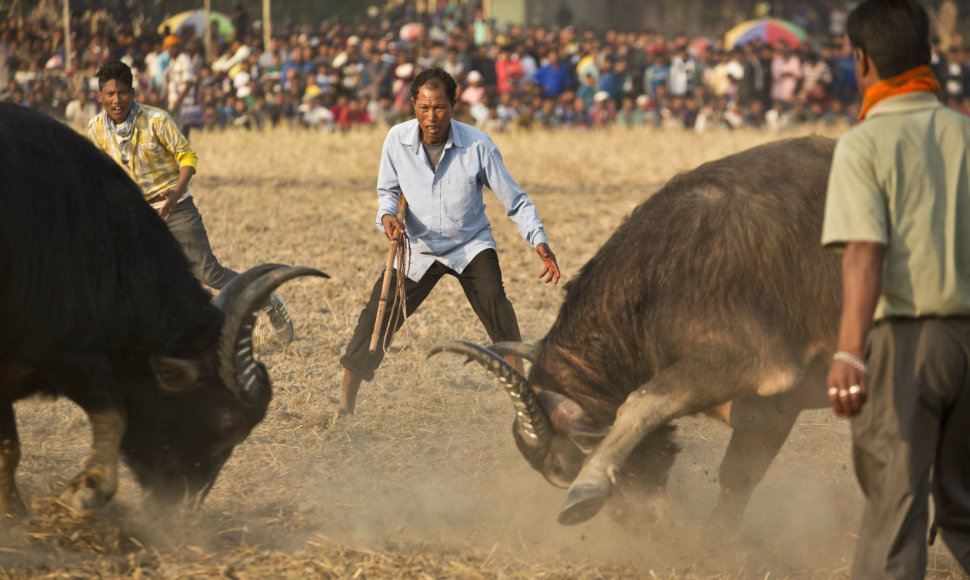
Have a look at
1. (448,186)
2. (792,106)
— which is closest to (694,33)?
(792,106)

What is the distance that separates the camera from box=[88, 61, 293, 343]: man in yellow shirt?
6871 mm

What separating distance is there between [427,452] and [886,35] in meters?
3.65

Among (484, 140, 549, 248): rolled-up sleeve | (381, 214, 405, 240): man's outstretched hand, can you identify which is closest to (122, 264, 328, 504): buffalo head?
(381, 214, 405, 240): man's outstretched hand

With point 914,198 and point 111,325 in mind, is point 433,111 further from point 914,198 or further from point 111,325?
point 914,198

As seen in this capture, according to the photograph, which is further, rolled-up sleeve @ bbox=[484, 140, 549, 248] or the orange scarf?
rolled-up sleeve @ bbox=[484, 140, 549, 248]

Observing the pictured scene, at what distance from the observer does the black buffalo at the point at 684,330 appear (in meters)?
4.36

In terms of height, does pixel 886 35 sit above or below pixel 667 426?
above

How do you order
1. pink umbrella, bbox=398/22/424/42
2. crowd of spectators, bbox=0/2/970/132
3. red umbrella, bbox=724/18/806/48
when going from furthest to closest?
1. red umbrella, bbox=724/18/806/48
2. pink umbrella, bbox=398/22/424/42
3. crowd of spectators, bbox=0/2/970/132

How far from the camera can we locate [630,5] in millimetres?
39219

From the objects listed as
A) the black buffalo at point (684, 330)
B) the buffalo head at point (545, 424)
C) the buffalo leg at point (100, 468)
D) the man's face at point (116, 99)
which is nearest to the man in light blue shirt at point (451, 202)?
the black buffalo at point (684, 330)

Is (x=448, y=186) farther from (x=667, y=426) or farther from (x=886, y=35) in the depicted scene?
(x=886, y=35)

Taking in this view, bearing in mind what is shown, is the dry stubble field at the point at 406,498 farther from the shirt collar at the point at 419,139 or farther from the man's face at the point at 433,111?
the man's face at the point at 433,111

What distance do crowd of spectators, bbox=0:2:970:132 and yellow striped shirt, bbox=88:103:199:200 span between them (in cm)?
1130

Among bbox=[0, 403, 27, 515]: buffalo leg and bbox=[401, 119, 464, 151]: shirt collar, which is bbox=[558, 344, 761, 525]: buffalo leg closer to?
bbox=[401, 119, 464, 151]: shirt collar
